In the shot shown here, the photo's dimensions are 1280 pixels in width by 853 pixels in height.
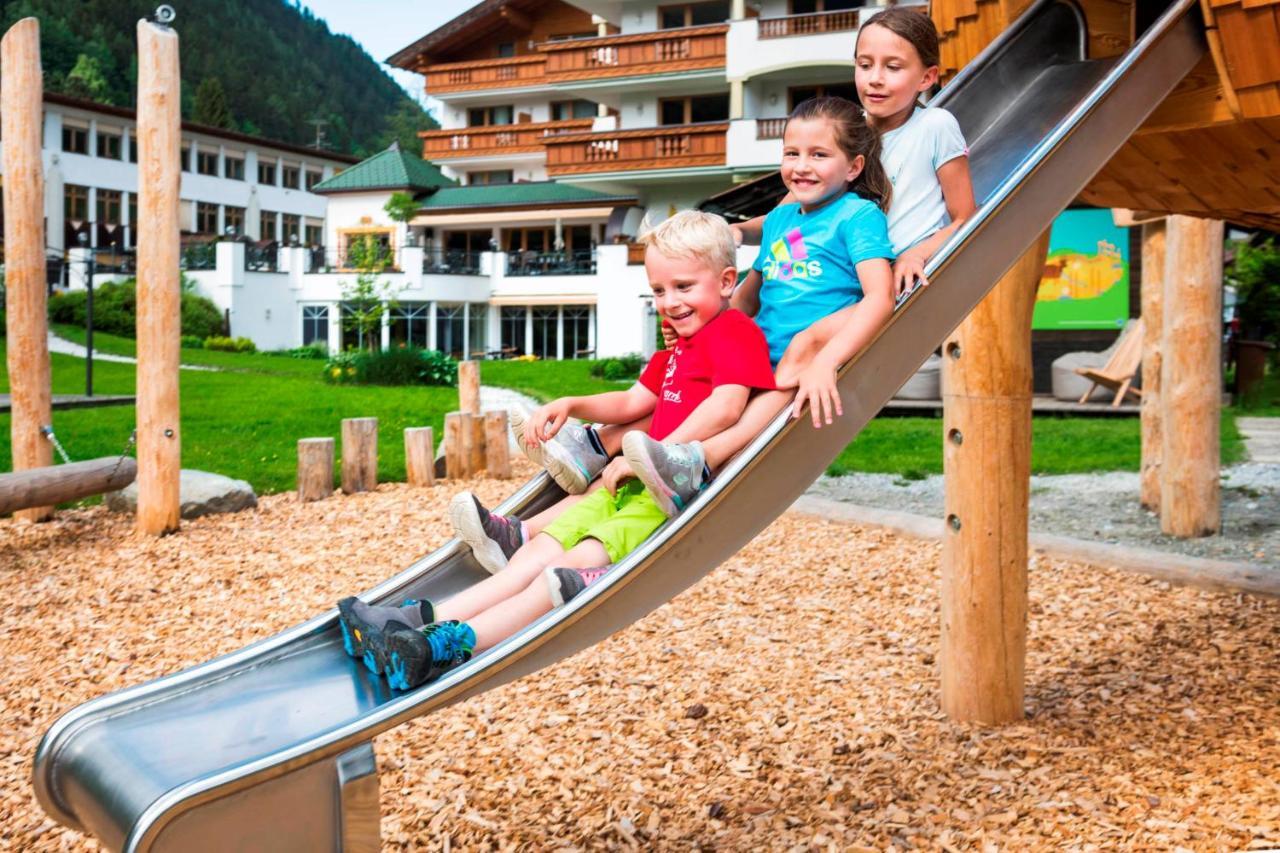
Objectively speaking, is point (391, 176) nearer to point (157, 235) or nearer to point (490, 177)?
point (490, 177)

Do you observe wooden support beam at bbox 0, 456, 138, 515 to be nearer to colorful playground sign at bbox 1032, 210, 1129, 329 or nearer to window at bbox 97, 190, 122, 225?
colorful playground sign at bbox 1032, 210, 1129, 329

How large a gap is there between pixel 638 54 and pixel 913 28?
86.2ft

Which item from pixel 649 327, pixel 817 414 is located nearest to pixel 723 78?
pixel 649 327

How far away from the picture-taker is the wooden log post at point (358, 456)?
8516mm

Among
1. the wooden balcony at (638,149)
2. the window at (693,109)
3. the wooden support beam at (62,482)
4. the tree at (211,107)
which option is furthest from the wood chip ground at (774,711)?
the tree at (211,107)

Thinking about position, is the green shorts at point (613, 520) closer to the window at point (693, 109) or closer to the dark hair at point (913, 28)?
the dark hair at point (913, 28)

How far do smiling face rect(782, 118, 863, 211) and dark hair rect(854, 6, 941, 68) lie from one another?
1.10 ft

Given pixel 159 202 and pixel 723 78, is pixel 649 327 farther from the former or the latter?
pixel 159 202

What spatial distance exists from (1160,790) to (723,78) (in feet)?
84.5

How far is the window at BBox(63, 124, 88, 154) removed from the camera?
37434mm

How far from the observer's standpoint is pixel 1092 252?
54.8 feet

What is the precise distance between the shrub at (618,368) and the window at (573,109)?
14757 millimetres

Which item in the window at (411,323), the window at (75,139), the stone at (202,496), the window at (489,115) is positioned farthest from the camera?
the window at (75,139)

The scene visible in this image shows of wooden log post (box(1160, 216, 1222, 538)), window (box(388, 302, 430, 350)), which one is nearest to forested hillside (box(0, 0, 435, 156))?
window (box(388, 302, 430, 350))
